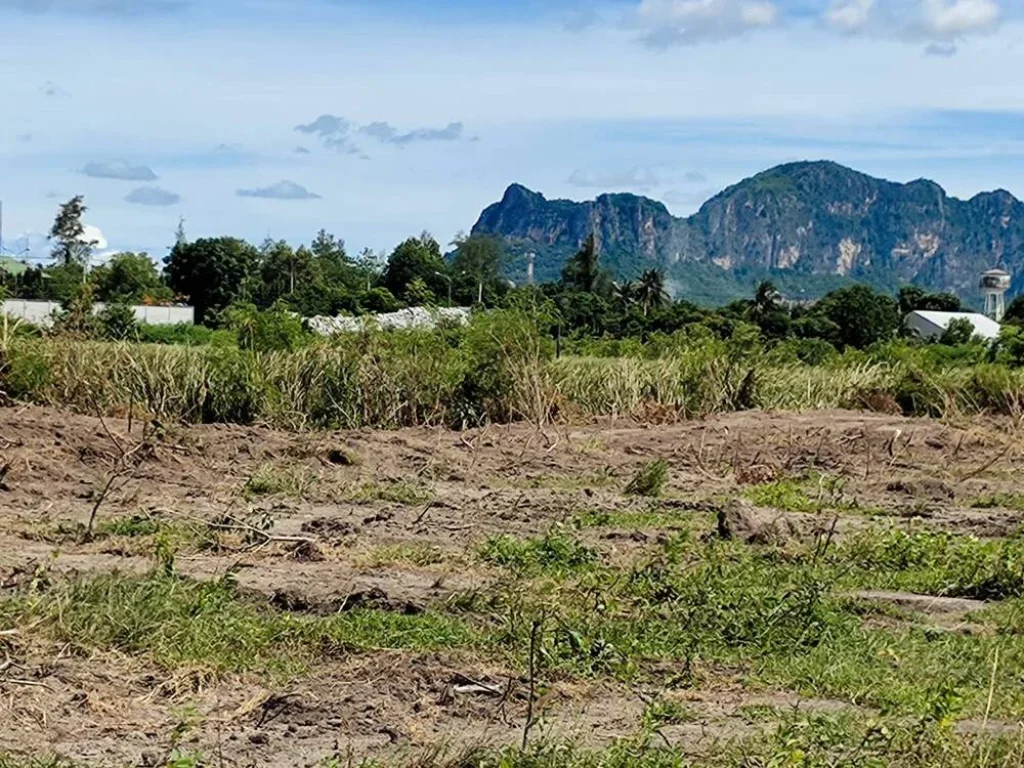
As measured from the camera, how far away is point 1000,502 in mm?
13906

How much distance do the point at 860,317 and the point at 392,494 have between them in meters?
45.9

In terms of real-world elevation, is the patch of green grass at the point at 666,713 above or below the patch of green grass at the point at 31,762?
below

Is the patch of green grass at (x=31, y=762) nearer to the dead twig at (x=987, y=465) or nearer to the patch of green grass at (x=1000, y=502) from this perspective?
the patch of green grass at (x=1000, y=502)

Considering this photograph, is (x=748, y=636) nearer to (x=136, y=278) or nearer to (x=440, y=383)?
(x=440, y=383)

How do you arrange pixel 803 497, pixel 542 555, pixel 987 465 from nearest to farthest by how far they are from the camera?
pixel 542 555 < pixel 803 497 < pixel 987 465

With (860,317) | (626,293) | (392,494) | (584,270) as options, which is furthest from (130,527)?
(626,293)

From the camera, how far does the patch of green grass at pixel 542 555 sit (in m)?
9.60

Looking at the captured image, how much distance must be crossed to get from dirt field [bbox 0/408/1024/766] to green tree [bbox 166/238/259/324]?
44.6 metres

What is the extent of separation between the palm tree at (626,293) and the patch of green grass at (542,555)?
58187mm

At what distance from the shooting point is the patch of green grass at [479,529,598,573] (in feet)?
31.5

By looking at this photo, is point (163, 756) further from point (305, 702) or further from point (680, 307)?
point (680, 307)

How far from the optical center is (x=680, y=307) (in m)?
58.9

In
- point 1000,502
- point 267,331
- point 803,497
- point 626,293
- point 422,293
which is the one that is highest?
point 422,293

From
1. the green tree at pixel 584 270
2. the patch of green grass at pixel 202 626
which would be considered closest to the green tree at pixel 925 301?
the green tree at pixel 584 270
